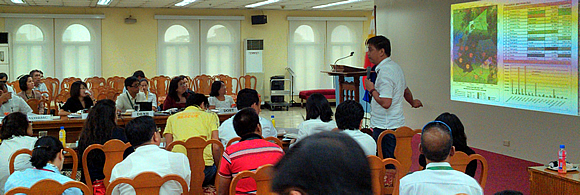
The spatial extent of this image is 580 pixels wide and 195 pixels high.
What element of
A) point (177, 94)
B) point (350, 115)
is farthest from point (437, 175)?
point (177, 94)

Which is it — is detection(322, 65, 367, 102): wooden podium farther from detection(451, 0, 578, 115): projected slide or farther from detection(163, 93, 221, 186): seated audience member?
detection(163, 93, 221, 186): seated audience member

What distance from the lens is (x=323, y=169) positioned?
870mm

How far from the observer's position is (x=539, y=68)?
685 centimetres

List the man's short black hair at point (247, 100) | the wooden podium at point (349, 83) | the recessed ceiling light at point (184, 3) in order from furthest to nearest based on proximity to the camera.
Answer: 1. the recessed ceiling light at point (184, 3)
2. the wooden podium at point (349, 83)
3. the man's short black hair at point (247, 100)

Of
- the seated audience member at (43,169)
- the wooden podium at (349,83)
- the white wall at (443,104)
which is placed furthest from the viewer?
the wooden podium at (349,83)

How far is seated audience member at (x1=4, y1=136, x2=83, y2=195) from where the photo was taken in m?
3.25

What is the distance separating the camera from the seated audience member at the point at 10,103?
711cm

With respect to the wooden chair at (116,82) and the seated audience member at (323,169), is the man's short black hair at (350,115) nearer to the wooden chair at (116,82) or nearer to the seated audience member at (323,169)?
the seated audience member at (323,169)

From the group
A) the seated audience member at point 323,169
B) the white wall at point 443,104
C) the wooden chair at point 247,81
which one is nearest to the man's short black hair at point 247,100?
the white wall at point 443,104

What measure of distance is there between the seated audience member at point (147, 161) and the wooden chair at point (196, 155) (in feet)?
1.88

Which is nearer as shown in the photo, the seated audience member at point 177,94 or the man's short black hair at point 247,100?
the man's short black hair at point 247,100

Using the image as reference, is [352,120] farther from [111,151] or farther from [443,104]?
[443,104]

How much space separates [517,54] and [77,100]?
5721 mm

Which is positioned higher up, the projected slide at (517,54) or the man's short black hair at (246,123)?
the projected slide at (517,54)
